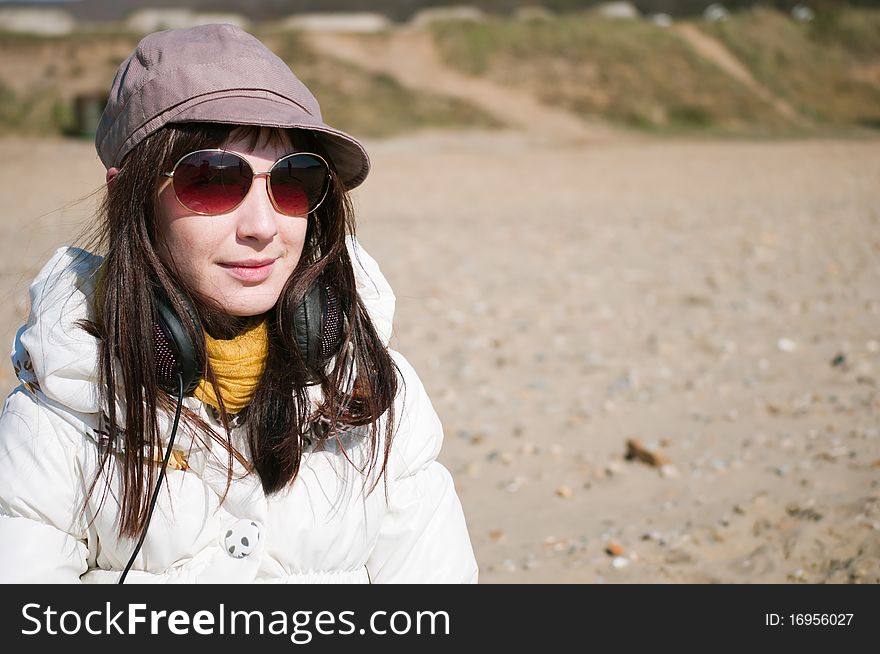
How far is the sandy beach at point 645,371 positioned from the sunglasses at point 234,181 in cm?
219

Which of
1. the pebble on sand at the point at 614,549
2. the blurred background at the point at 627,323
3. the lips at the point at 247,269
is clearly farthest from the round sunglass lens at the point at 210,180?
the pebble on sand at the point at 614,549

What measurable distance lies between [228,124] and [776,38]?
136 feet

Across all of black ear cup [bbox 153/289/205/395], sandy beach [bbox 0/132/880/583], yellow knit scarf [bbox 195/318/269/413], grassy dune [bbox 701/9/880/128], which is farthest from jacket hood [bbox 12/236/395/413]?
grassy dune [bbox 701/9/880/128]

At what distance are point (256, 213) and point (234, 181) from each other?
8 cm

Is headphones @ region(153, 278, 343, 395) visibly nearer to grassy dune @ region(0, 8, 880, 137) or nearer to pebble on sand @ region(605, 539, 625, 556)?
pebble on sand @ region(605, 539, 625, 556)

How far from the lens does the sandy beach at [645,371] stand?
3.88 meters

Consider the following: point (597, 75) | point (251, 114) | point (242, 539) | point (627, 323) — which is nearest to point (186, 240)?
point (251, 114)

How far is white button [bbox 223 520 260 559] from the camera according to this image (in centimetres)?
195

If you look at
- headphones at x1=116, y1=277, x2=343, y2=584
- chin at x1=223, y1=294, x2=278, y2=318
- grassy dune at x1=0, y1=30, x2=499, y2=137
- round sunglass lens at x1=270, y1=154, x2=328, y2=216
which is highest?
round sunglass lens at x1=270, y1=154, x2=328, y2=216

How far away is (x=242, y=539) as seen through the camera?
1.95 metres

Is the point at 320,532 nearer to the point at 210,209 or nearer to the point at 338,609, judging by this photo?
the point at 338,609

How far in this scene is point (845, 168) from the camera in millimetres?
18031

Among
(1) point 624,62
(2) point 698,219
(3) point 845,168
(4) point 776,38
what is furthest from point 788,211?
(4) point 776,38

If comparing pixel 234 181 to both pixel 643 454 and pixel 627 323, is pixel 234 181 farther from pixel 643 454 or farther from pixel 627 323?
pixel 627 323
